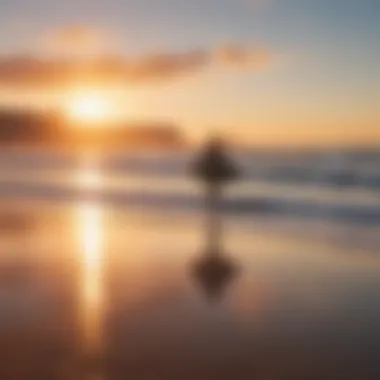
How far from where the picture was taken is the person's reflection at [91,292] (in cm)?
421

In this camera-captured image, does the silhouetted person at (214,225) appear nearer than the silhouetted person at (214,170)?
Yes

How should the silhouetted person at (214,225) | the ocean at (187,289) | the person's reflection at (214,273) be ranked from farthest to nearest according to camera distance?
1. the silhouetted person at (214,225)
2. the person's reflection at (214,273)
3. the ocean at (187,289)

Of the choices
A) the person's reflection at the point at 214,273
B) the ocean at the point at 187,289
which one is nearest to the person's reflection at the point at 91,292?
the ocean at the point at 187,289

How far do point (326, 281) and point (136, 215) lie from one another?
17.4 ft

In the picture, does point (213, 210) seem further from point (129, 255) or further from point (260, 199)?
point (129, 255)

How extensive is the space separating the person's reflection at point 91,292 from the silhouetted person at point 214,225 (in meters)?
1.02

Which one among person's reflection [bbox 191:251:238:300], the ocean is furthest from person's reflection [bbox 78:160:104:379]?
person's reflection [bbox 191:251:238:300]

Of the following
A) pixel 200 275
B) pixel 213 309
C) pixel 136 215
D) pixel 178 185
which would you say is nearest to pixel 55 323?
pixel 213 309

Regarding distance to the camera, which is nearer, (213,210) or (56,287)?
(56,287)

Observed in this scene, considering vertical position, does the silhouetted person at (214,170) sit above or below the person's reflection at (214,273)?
above

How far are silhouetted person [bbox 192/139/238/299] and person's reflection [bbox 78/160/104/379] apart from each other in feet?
3.35

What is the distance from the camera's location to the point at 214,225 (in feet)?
32.8

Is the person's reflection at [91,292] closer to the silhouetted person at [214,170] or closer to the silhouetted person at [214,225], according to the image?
the silhouetted person at [214,225]

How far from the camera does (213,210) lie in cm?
1185
